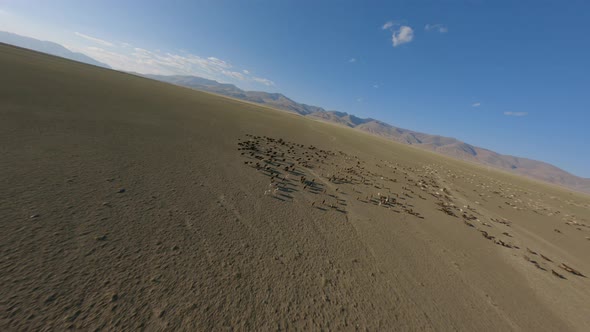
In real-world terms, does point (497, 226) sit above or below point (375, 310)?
above

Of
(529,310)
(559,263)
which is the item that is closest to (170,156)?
(529,310)

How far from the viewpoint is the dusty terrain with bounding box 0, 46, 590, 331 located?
2.74 m

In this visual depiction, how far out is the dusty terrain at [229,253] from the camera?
9.00 ft

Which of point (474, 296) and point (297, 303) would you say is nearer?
point (297, 303)

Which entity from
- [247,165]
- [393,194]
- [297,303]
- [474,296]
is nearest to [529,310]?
[474,296]

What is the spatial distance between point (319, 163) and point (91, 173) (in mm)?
10195

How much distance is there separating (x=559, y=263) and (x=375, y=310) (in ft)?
26.5

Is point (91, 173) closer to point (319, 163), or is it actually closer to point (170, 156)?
point (170, 156)

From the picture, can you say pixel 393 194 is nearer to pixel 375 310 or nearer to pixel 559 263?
pixel 559 263

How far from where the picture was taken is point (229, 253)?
3943 mm

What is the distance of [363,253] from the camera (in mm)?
5031

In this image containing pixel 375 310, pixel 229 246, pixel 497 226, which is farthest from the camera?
pixel 497 226

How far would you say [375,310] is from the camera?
3.52m

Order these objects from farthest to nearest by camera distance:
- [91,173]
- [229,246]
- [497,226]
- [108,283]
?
1. [497,226]
2. [91,173]
3. [229,246]
4. [108,283]
